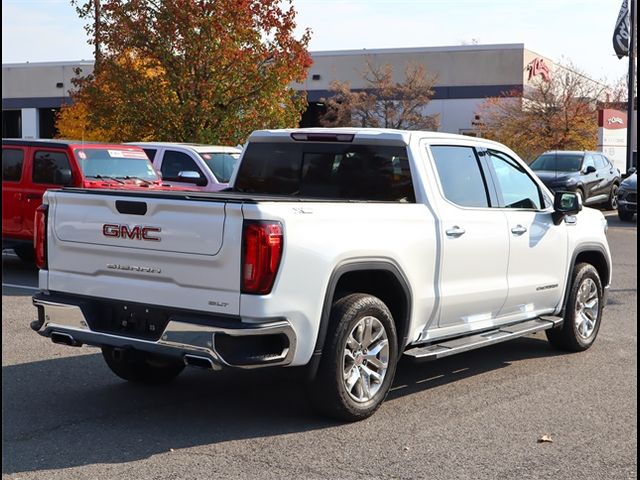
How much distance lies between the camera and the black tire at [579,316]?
8625mm

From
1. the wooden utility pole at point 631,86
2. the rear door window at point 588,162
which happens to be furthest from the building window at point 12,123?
the rear door window at point 588,162

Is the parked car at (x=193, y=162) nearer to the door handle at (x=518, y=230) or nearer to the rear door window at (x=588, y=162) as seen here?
the door handle at (x=518, y=230)

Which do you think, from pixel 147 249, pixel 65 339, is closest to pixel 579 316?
pixel 147 249

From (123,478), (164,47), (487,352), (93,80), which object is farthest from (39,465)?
(93,80)

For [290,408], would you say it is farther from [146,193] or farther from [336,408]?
[146,193]

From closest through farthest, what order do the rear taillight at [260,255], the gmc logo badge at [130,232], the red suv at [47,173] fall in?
the rear taillight at [260,255]
the gmc logo badge at [130,232]
the red suv at [47,173]

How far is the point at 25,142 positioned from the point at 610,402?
9382mm

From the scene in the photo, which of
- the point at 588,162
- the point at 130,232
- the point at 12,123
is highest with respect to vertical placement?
the point at 12,123

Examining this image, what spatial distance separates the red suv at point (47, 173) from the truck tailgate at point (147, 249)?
6.66 m

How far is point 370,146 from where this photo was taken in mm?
7281

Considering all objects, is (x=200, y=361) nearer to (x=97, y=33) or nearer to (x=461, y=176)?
(x=461, y=176)

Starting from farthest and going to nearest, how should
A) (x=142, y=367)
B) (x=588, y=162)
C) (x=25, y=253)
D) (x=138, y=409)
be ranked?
(x=588, y=162) → (x=25, y=253) → (x=142, y=367) → (x=138, y=409)

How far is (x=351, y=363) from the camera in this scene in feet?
20.5

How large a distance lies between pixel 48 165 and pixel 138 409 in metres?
7.48
